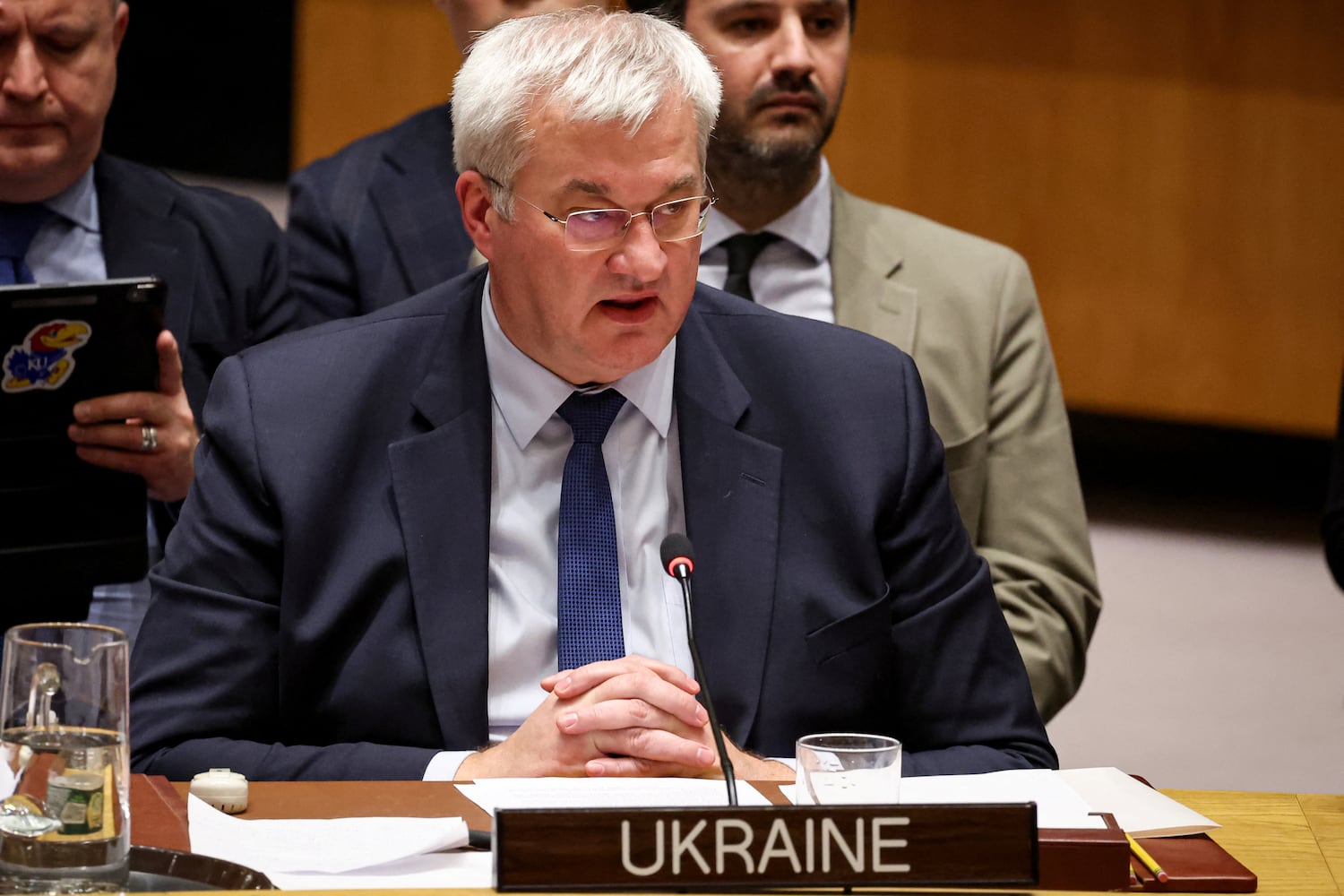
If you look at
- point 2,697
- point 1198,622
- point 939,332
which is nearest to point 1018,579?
point 939,332

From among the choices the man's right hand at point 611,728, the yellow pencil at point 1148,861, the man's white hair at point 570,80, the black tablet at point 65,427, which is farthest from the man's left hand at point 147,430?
the yellow pencil at point 1148,861

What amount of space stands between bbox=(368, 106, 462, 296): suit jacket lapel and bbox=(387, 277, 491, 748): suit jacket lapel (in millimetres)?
830

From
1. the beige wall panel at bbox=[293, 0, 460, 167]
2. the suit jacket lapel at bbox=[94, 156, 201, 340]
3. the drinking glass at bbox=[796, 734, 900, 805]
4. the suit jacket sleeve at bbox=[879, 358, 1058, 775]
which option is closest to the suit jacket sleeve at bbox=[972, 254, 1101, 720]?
the suit jacket sleeve at bbox=[879, 358, 1058, 775]

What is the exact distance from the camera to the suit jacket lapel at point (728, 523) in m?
1.95

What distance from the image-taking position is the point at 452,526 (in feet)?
6.44

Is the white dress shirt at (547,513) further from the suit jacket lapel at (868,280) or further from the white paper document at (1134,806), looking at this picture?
the suit jacket lapel at (868,280)

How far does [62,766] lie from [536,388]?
0.86m

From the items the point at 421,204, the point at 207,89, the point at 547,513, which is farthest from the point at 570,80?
the point at 207,89

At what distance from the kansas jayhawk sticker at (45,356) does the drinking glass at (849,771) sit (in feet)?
4.43

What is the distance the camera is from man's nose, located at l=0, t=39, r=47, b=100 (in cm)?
256

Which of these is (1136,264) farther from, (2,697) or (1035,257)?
(2,697)

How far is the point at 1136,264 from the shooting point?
19.3 ft

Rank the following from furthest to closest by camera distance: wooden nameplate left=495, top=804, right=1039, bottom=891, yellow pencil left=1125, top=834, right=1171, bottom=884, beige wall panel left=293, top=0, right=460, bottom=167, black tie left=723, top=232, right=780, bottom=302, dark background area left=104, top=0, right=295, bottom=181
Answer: dark background area left=104, top=0, right=295, bottom=181, beige wall panel left=293, top=0, right=460, bottom=167, black tie left=723, top=232, right=780, bottom=302, yellow pencil left=1125, top=834, right=1171, bottom=884, wooden nameplate left=495, top=804, right=1039, bottom=891

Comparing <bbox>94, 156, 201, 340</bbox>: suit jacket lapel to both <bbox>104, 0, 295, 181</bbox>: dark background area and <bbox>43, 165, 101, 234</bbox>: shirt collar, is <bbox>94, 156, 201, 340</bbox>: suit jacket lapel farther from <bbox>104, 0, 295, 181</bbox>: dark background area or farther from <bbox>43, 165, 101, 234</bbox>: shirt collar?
<bbox>104, 0, 295, 181</bbox>: dark background area
